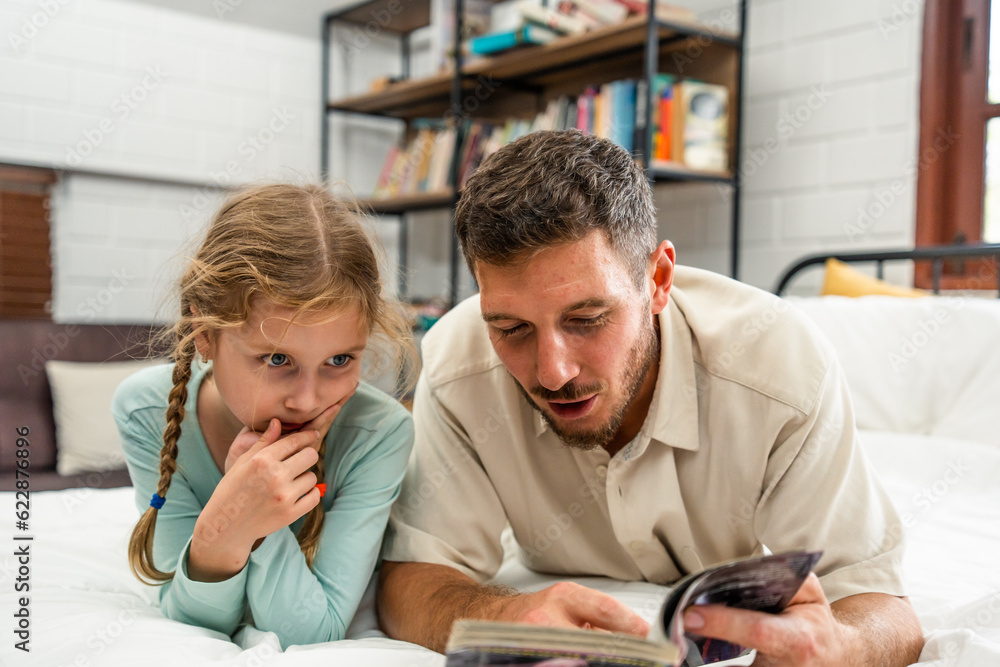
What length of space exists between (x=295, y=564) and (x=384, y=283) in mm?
388

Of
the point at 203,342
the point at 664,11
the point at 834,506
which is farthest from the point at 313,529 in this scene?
the point at 664,11

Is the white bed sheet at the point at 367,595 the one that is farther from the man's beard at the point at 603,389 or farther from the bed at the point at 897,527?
the man's beard at the point at 603,389

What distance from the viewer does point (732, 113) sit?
8.11 ft

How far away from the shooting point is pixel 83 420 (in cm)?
256

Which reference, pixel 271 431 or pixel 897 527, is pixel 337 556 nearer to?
pixel 271 431

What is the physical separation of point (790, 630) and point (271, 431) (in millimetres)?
609

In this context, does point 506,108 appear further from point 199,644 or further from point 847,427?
point 199,644

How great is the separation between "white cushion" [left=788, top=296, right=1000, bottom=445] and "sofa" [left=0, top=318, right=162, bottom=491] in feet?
6.52

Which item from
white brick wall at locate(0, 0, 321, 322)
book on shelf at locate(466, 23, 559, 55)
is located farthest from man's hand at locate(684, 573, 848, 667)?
white brick wall at locate(0, 0, 321, 322)

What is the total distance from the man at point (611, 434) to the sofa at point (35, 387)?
1626mm

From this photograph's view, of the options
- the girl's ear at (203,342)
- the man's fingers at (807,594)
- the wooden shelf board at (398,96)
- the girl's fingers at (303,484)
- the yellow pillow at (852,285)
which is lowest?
the man's fingers at (807,594)

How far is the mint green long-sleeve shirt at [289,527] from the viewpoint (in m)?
0.97

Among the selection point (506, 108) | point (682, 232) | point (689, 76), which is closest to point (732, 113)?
point (689, 76)

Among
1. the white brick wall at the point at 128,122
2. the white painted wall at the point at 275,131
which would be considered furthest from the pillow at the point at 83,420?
the white painted wall at the point at 275,131
